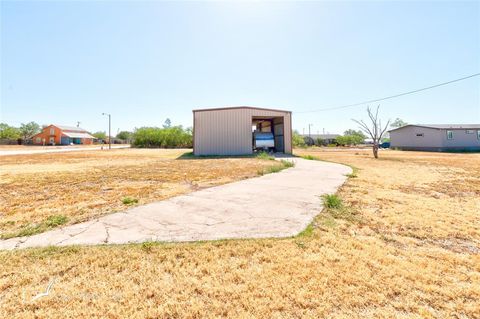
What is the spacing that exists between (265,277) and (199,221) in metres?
1.75

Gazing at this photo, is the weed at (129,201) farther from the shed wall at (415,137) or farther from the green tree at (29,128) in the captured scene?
the green tree at (29,128)

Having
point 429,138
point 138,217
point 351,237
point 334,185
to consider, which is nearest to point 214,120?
point 334,185

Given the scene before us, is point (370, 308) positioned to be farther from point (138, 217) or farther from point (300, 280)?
point (138, 217)

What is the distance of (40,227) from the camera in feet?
11.1

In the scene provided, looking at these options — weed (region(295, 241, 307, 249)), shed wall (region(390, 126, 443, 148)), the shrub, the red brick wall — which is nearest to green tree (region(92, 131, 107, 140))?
the red brick wall

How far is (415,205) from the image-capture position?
4.63 meters

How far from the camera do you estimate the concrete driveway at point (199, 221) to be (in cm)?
301

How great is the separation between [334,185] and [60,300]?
6.36 metres

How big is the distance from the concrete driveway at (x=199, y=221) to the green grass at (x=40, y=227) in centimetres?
17

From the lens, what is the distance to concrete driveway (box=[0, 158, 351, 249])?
118 inches

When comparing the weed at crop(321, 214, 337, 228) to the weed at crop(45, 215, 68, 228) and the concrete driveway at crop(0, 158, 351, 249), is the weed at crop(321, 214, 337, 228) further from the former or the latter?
the weed at crop(45, 215, 68, 228)

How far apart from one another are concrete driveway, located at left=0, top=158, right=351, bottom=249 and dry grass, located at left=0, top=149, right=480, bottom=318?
0.89ft

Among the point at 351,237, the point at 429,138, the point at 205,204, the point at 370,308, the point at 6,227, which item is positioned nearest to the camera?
the point at 370,308

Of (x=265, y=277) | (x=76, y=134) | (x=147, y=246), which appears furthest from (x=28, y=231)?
(x=76, y=134)
